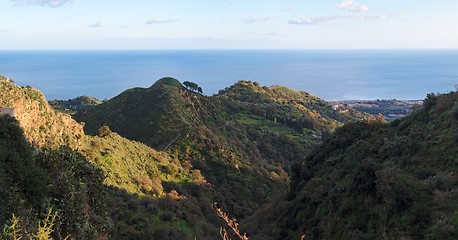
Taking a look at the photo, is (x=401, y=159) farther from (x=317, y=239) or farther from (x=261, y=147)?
(x=261, y=147)

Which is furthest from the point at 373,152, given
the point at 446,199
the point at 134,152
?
the point at 134,152

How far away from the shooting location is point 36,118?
930 inches

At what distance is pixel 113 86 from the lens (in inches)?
7087

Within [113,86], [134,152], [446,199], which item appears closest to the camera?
[446,199]

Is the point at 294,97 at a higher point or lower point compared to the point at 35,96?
lower

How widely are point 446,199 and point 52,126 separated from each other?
23.8 metres

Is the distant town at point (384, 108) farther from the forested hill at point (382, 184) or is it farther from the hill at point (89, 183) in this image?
the hill at point (89, 183)

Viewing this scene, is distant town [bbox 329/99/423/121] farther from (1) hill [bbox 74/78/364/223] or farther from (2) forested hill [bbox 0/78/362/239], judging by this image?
(2) forested hill [bbox 0/78/362/239]

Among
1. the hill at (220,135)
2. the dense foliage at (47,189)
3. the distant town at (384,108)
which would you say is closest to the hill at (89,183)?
the dense foliage at (47,189)

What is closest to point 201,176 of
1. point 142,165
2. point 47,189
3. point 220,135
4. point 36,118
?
point 142,165

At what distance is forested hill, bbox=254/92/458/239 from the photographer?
1505cm

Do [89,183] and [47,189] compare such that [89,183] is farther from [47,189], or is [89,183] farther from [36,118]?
[36,118]

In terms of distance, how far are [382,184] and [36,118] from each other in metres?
21.6

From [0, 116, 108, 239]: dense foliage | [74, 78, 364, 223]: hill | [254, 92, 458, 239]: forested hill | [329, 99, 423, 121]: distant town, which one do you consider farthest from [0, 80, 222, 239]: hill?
[329, 99, 423, 121]: distant town
